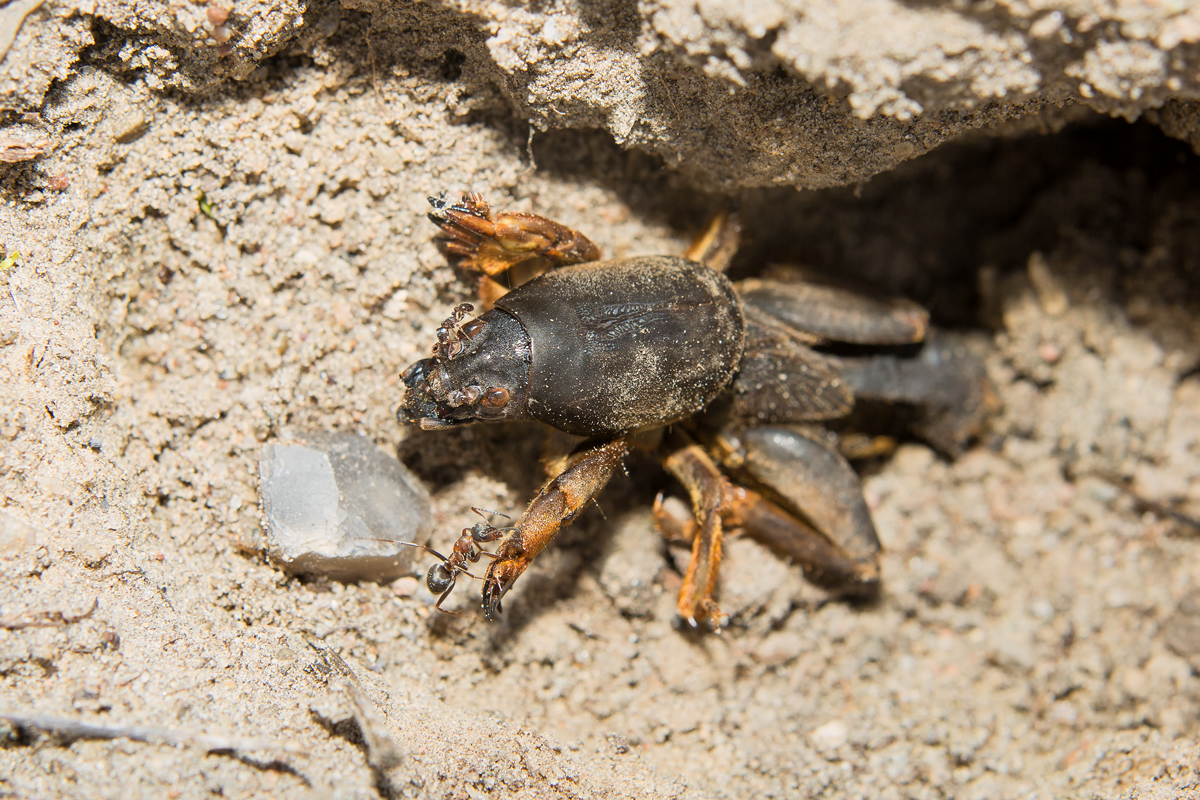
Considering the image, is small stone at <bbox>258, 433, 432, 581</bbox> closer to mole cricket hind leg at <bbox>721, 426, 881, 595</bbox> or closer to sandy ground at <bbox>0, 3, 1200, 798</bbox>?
sandy ground at <bbox>0, 3, 1200, 798</bbox>

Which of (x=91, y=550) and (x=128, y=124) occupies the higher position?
(x=128, y=124)

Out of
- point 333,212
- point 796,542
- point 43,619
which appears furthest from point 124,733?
point 796,542

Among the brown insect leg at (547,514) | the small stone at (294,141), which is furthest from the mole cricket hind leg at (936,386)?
the small stone at (294,141)

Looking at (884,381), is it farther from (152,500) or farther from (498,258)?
(152,500)

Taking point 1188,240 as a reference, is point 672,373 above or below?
below

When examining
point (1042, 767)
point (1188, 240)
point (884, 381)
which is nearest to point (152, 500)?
point (884, 381)

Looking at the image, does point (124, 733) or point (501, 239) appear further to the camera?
point (501, 239)

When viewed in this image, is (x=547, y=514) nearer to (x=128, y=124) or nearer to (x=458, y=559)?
(x=458, y=559)
